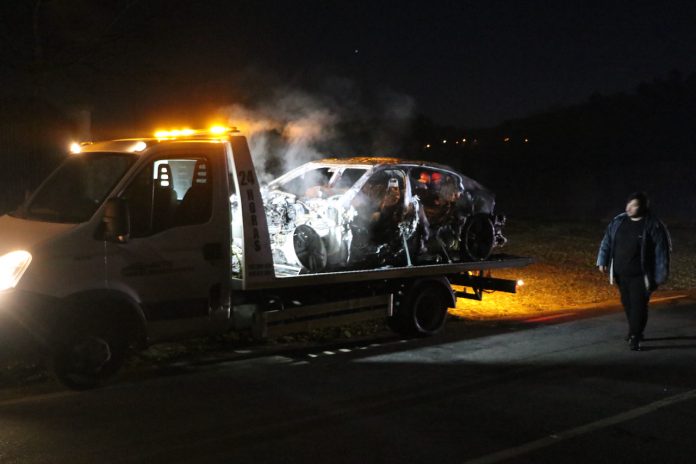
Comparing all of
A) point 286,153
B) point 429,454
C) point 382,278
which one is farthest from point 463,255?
point 429,454

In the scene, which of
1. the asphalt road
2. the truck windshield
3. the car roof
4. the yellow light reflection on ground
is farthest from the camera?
the yellow light reflection on ground

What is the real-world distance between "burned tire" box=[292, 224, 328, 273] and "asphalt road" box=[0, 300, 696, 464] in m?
1.00

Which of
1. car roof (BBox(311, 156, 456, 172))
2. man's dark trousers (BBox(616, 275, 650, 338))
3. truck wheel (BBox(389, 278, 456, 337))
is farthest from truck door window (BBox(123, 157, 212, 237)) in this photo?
man's dark trousers (BBox(616, 275, 650, 338))

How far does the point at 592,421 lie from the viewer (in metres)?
5.96

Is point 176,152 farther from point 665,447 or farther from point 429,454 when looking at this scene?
point 665,447

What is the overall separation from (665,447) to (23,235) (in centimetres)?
545

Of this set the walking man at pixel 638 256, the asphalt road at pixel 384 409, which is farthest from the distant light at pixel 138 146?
the walking man at pixel 638 256

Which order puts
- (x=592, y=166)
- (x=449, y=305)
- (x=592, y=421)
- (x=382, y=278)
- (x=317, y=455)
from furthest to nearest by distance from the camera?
(x=592, y=166), (x=449, y=305), (x=382, y=278), (x=592, y=421), (x=317, y=455)

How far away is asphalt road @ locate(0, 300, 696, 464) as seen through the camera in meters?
5.25

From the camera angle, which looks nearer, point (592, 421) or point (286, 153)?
point (592, 421)

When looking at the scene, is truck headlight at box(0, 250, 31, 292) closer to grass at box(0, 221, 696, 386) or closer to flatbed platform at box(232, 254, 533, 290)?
grass at box(0, 221, 696, 386)

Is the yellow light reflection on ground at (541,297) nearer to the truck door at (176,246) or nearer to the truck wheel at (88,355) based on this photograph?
the truck door at (176,246)

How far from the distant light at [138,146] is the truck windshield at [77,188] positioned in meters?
0.09

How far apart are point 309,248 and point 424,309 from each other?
6.05 ft
